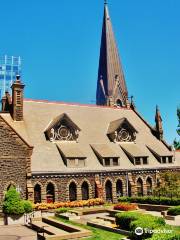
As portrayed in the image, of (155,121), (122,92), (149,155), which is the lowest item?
(149,155)

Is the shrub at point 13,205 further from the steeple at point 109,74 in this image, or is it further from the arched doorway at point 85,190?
the steeple at point 109,74

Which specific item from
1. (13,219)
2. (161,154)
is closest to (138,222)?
(13,219)

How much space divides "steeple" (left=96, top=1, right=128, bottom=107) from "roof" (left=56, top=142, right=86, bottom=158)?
30554 mm

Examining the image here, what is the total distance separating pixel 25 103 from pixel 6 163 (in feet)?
38.0

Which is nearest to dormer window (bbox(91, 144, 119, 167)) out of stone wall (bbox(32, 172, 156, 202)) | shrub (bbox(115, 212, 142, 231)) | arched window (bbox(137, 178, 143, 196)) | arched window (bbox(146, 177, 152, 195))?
stone wall (bbox(32, 172, 156, 202))

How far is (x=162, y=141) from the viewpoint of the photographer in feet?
177

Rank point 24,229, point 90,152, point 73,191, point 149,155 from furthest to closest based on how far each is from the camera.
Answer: point 149,155, point 90,152, point 73,191, point 24,229

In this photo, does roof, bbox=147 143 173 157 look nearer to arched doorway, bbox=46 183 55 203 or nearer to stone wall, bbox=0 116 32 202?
arched doorway, bbox=46 183 55 203

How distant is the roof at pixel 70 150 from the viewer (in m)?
41.0

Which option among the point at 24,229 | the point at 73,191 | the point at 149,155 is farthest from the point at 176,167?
the point at 24,229

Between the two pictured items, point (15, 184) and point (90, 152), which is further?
point (90, 152)

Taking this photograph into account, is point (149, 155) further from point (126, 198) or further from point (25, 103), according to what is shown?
point (25, 103)

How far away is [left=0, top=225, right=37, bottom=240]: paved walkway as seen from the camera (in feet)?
83.0

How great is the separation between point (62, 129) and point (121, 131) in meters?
8.93
